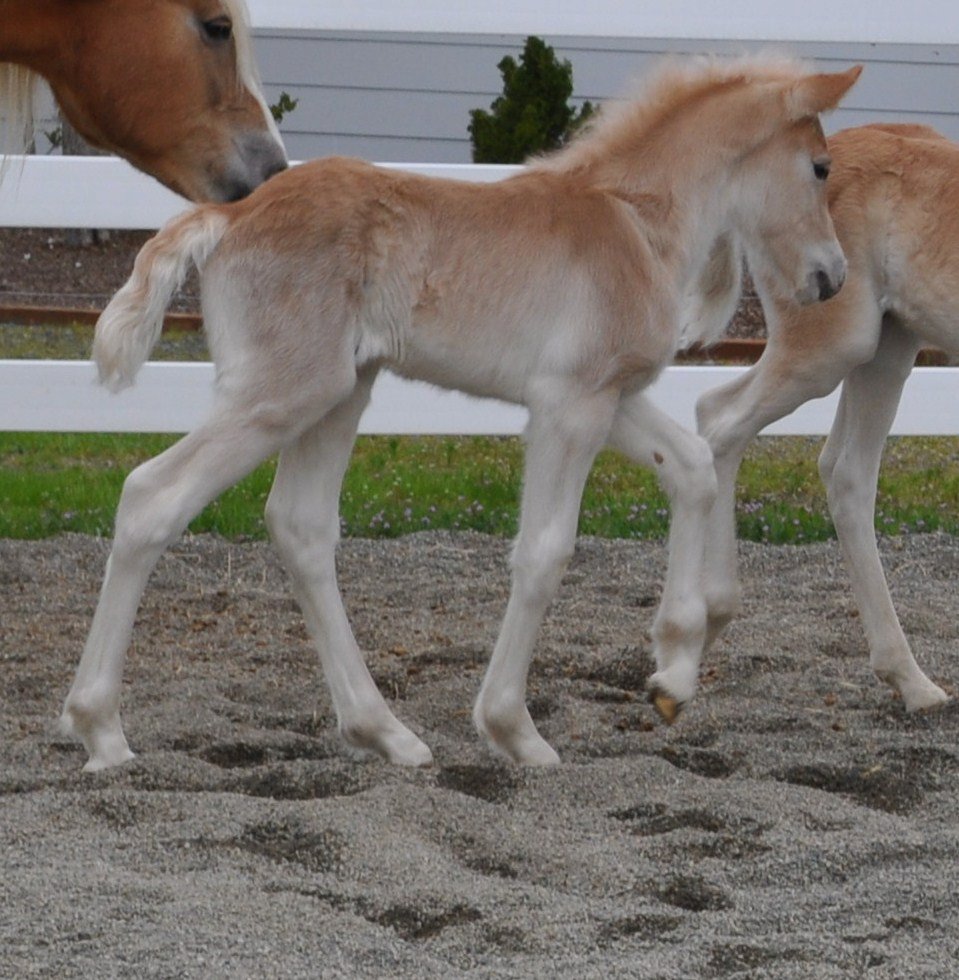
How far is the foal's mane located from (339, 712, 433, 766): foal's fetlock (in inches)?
51.8

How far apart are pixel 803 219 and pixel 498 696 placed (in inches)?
51.8

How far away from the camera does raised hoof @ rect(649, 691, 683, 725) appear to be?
375cm

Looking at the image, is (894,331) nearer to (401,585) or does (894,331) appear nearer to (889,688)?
(889,688)

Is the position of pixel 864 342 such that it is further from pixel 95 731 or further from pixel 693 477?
pixel 95 731

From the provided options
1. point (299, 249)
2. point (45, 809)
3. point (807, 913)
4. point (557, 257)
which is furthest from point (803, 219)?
point (45, 809)

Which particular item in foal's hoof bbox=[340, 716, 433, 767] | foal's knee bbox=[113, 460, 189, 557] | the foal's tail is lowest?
foal's hoof bbox=[340, 716, 433, 767]

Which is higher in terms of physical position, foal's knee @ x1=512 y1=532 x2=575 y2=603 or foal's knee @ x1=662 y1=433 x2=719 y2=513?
foal's knee @ x1=662 y1=433 x2=719 y2=513

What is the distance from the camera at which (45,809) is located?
3.26 metres

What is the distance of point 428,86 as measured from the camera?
434 inches

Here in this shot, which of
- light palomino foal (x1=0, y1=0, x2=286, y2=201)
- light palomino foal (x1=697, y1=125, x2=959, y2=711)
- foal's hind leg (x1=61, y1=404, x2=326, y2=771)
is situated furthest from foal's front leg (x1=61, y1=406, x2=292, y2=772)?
light palomino foal (x1=697, y1=125, x2=959, y2=711)

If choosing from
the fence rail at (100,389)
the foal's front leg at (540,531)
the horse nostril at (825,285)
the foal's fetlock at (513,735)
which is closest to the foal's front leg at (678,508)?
the foal's front leg at (540,531)

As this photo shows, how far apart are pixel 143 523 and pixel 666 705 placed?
1.18 metres

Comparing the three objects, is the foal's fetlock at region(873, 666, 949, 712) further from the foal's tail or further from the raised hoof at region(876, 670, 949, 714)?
the foal's tail

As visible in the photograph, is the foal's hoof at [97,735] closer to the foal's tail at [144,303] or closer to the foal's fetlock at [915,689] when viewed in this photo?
the foal's tail at [144,303]
